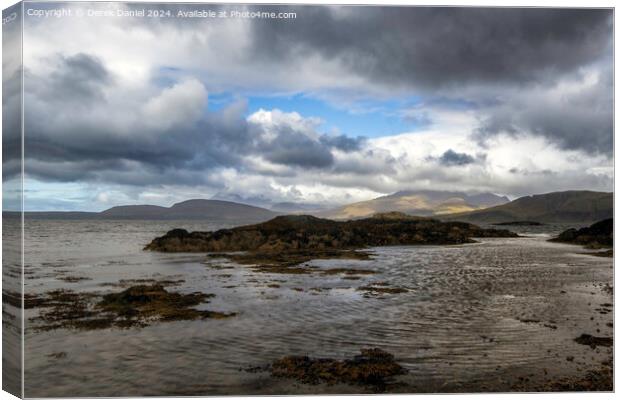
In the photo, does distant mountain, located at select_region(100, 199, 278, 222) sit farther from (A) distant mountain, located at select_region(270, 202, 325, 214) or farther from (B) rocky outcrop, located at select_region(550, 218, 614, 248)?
(B) rocky outcrop, located at select_region(550, 218, 614, 248)

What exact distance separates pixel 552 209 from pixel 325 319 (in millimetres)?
7568

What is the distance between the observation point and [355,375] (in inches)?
437

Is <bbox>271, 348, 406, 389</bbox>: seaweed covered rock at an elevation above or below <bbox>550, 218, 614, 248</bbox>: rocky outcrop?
below

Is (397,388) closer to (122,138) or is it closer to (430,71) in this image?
(430,71)

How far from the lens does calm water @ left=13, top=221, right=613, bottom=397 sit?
440 inches

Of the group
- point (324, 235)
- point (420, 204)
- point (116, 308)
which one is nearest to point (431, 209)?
point (420, 204)

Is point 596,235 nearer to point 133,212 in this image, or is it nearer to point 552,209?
point 552,209

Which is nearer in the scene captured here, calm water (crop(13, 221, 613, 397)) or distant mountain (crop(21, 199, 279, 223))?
calm water (crop(13, 221, 613, 397))

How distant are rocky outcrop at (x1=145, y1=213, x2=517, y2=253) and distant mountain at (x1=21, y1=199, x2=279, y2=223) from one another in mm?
553

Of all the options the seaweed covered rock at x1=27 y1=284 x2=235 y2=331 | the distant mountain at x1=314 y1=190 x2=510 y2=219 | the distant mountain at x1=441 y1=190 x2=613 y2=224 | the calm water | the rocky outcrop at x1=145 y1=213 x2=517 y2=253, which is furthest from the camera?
the rocky outcrop at x1=145 y1=213 x2=517 y2=253

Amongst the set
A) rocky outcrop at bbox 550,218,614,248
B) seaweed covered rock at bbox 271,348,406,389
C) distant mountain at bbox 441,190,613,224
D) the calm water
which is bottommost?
seaweed covered rock at bbox 271,348,406,389

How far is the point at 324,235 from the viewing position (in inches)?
613

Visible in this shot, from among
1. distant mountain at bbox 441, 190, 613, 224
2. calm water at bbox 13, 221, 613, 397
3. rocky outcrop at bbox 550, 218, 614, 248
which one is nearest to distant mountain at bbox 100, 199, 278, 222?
calm water at bbox 13, 221, 613, 397

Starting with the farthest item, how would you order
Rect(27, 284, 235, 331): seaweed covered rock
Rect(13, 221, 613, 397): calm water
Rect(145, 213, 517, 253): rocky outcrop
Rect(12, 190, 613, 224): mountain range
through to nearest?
Rect(145, 213, 517, 253): rocky outcrop, Rect(12, 190, 613, 224): mountain range, Rect(27, 284, 235, 331): seaweed covered rock, Rect(13, 221, 613, 397): calm water
